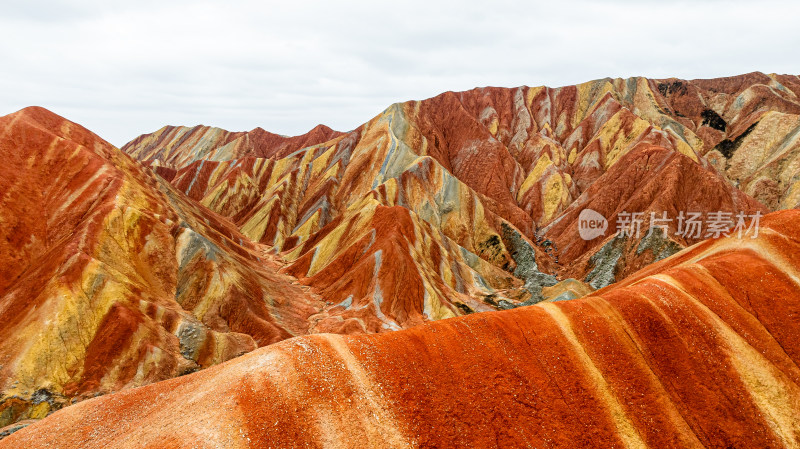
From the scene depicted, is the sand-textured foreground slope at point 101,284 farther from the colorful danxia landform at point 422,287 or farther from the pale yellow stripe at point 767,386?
the pale yellow stripe at point 767,386

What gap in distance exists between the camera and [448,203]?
8381 centimetres

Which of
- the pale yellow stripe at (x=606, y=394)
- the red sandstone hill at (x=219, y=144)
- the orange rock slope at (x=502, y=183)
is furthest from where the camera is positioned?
the red sandstone hill at (x=219, y=144)

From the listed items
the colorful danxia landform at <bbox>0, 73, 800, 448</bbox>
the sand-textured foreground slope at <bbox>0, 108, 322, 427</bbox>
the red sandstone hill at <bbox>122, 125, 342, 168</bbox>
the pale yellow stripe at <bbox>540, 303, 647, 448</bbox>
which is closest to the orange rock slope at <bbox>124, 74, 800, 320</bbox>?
the colorful danxia landform at <bbox>0, 73, 800, 448</bbox>

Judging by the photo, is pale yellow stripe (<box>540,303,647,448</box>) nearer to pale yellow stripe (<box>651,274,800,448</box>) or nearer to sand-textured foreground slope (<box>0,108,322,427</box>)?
pale yellow stripe (<box>651,274,800,448</box>)

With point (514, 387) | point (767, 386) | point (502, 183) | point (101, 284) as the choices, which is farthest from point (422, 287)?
point (502, 183)

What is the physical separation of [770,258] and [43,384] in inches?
2277

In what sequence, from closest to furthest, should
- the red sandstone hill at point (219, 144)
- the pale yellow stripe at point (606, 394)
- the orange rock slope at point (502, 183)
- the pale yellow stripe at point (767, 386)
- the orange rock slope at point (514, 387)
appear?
the orange rock slope at point (514, 387) → the pale yellow stripe at point (606, 394) → the pale yellow stripe at point (767, 386) → the orange rock slope at point (502, 183) → the red sandstone hill at point (219, 144)

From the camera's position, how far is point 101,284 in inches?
1507

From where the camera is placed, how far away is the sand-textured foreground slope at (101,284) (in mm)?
32781

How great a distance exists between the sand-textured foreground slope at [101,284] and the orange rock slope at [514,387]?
17712 millimetres

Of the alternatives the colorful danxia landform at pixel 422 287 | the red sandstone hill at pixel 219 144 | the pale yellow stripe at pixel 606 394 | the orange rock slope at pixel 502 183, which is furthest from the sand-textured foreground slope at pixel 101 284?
the red sandstone hill at pixel 219 144

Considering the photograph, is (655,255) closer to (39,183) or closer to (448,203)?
(448,203)

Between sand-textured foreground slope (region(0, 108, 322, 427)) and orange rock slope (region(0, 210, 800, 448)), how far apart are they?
17.7 m

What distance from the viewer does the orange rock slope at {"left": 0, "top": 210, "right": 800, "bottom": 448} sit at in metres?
15.2
